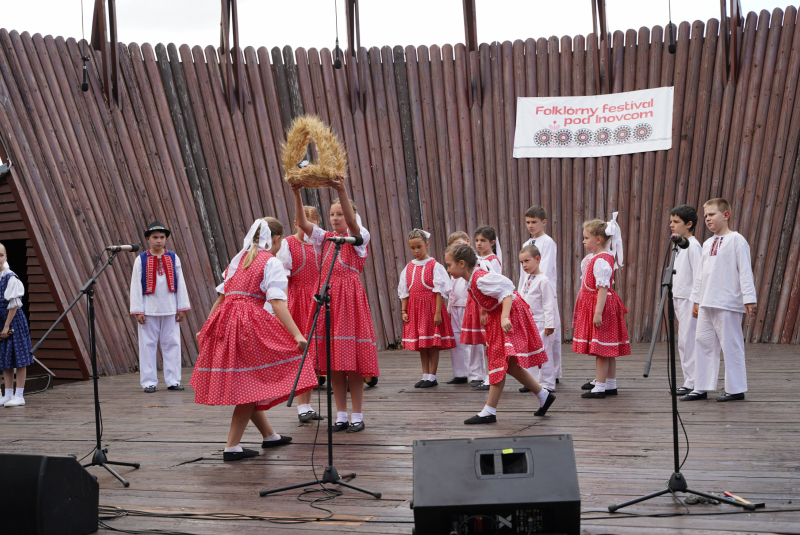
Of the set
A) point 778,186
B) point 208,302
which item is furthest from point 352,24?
point 778,186

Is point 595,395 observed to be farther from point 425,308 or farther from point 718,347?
point 425,308

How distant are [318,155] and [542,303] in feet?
9.39

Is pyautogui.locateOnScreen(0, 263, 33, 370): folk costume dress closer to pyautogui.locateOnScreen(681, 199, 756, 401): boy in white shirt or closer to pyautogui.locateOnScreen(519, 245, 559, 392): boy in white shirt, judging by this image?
pyautogui.locateOnScreen(519, 245, 559, 392): boy in white shirt

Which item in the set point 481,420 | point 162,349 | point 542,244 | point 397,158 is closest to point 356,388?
point 481,420

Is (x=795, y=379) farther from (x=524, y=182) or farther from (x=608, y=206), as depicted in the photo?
(x=524, y=182)

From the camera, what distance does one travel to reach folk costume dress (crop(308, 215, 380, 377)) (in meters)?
5.21

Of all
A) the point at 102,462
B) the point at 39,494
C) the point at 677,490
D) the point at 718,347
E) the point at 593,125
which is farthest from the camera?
the point at 593,125

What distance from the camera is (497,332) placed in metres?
5.48

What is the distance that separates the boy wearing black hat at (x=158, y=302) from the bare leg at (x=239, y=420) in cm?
347

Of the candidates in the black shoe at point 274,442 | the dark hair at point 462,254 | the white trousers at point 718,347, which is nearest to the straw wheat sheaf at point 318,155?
the dark hair at point 462,254

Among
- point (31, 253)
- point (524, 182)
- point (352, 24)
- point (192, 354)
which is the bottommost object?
point (192, 354)

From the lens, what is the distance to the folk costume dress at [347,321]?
521 cm

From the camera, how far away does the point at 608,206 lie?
32.6 ft

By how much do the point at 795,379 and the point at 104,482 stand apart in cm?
581
